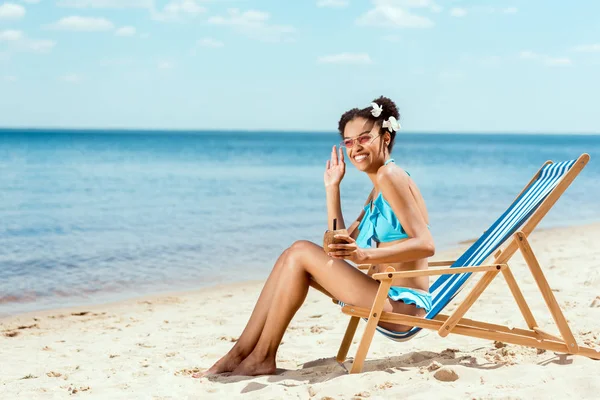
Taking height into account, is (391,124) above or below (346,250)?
above

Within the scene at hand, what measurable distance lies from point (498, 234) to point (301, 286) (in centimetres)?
104

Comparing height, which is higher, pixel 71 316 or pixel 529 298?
pixel 529 298

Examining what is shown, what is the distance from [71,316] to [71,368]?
7.04ft

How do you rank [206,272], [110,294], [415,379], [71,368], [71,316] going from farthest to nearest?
1. [206,272]
2. [110,294]
3. [71,316]
4. [71,368]
5. [415,379]

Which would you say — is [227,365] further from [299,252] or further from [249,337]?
[299,252]

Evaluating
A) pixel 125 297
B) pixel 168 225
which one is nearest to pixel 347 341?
pixel 125 297

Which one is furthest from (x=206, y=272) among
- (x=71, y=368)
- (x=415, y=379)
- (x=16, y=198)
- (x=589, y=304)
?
(x=16, y=198)

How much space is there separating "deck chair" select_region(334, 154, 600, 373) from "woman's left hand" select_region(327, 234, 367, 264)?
0.13m

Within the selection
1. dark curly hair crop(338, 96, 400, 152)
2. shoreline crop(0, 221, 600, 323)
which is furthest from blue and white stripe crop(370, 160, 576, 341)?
shoreline crop(0, 221, 600, 323)

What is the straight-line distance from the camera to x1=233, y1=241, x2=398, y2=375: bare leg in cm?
341

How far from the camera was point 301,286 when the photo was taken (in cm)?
348

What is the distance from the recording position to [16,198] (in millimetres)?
18953

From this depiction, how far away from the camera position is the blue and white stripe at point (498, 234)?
3.40 meters

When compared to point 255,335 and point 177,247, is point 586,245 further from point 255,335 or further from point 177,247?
point 255,335
